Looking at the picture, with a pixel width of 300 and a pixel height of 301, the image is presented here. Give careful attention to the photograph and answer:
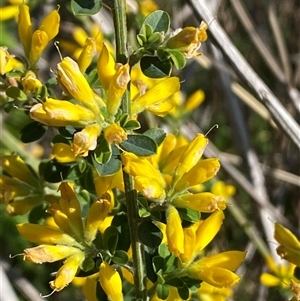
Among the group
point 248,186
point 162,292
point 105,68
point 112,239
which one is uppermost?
point 105,68

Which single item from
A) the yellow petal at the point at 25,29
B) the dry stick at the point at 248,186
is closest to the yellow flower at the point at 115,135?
the yellow petal at the point at 25,29

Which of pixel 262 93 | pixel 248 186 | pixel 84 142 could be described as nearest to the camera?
pixel 84 142

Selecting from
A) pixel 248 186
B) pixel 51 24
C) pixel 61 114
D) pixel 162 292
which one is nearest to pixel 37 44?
pixel 51 24

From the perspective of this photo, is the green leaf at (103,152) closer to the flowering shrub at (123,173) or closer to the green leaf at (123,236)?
the flowering shrub at (123,173)

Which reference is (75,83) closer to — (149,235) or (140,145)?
(140,145)

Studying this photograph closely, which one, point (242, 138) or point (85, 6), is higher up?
point (85, 6)

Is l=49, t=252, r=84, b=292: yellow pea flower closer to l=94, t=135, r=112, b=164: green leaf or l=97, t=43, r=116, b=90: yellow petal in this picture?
l=94, t=135, r=112, b=164: green leaf
